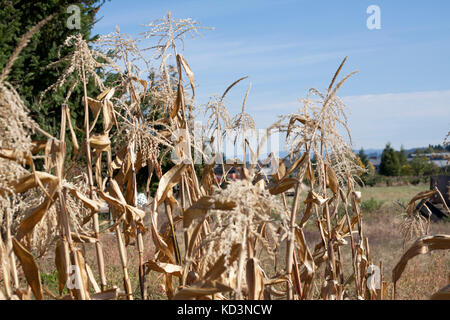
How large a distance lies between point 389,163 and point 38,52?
84.7 ft

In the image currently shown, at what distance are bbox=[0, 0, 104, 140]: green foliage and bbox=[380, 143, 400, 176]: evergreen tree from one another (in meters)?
24.9

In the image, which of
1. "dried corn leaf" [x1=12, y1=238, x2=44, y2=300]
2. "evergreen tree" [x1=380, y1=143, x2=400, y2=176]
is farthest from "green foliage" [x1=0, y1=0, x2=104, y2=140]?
"evergreen tree" [x1=380, y1=143, x2=400, y2=176]

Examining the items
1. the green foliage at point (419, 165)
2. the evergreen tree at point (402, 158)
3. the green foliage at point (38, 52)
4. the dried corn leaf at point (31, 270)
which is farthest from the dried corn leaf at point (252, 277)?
the evergreen tree at point (402, 158)

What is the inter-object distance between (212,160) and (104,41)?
73 centimetres

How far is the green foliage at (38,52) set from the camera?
7934mm

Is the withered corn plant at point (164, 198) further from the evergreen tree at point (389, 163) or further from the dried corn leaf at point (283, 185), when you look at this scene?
the evergreen tree at point (389, 163)

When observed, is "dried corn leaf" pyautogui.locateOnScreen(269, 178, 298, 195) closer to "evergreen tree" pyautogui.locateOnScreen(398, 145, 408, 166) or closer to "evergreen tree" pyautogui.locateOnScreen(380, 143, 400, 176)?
"evergreen tree" pyautogui.locateOnScreen(380, 143, 400, 176)

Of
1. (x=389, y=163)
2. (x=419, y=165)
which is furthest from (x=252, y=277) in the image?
(x=389, y=163)

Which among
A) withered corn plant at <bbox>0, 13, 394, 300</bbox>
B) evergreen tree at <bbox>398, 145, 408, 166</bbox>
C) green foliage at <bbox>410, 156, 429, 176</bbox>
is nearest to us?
withered corn plant at <bbox>0, 13, 394, 300</bbox>

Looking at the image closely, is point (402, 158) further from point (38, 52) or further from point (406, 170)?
Answer: point (38, 52)

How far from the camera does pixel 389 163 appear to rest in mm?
30359

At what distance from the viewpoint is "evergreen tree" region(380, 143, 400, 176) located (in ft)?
98.5
